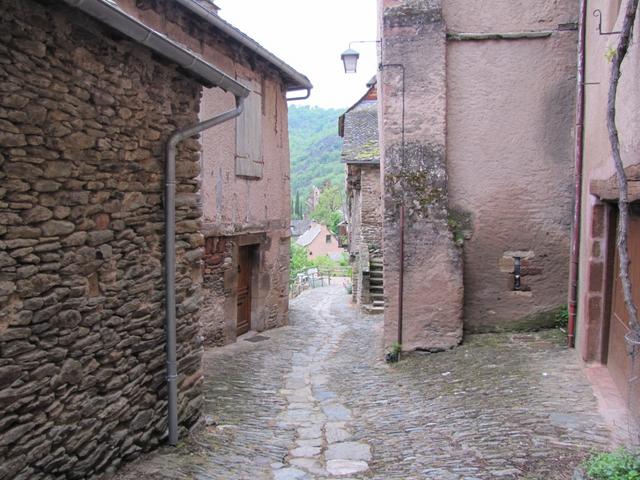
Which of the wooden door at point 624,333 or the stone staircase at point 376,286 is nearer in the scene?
the wooden door at point 624,333

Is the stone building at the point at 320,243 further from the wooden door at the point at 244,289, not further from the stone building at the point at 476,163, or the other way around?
the stone building at the point at 476,163

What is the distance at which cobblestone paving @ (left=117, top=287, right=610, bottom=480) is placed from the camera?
13.9ft

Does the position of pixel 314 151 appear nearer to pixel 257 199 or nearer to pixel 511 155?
pixel 257 199

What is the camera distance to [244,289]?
11.1 m

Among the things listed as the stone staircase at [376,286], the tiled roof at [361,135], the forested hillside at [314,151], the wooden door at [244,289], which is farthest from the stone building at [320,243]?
the wooden door at [244,289]

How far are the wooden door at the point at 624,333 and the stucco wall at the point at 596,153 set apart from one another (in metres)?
0.26

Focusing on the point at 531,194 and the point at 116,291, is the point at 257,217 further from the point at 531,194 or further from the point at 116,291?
the point at 116,291

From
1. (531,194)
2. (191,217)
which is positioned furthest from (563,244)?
(191,217)

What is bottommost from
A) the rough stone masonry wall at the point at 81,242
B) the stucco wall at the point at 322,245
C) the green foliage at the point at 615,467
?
the stucco wall at the point at 322,245

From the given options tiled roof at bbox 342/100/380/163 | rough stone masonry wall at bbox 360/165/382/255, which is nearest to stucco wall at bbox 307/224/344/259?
tiled roof at bbox 342/100/380/163

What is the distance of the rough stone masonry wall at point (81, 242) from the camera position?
3.20 m

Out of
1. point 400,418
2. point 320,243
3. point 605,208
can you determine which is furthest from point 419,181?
point 320,243

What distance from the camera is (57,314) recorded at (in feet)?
11.6

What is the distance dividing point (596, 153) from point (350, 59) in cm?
548
